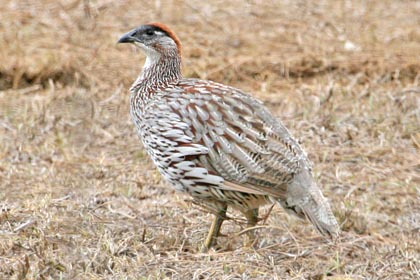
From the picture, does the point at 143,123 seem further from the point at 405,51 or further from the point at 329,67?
the point at 405,51

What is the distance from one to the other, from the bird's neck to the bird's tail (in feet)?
4.61

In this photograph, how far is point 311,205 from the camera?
703cm

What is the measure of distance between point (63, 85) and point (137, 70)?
0.84 metres

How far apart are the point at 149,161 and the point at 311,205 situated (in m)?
2.41

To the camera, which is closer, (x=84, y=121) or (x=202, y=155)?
(x=202, y=155)

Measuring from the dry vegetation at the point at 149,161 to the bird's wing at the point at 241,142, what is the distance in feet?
1.60

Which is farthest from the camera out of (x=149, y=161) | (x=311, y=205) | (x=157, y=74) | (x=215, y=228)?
(x=149, y=161)

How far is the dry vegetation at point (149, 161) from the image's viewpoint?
6.87 metres

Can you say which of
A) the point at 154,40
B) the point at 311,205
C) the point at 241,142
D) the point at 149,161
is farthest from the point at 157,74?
the point at 311,205

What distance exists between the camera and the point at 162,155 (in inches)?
283

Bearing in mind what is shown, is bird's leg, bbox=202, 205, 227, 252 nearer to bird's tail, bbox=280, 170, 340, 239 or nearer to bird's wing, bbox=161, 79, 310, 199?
bird's wing, bbox=161, 79, 310, 199

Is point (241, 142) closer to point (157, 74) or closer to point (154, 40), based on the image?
point (157, 74)

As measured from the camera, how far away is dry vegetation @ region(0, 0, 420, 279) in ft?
22.5

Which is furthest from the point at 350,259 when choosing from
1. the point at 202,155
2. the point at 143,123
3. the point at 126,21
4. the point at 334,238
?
the point at 126,21
